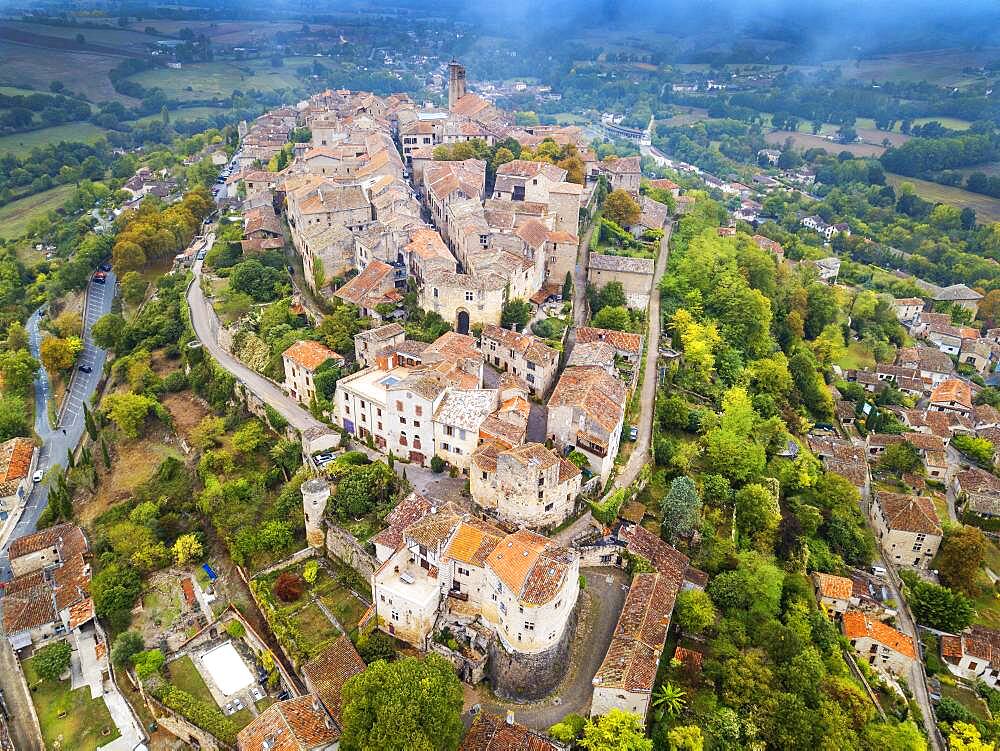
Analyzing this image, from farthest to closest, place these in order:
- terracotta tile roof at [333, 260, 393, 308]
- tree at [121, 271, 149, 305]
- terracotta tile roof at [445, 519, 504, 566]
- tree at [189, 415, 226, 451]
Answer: tree at [121, 271, 149, 305], terracotta tile roof at [333, 260, 393, 308], tree at [189, 415, 226, 451], terracotta tile roof at [445, 519, 504, 566]

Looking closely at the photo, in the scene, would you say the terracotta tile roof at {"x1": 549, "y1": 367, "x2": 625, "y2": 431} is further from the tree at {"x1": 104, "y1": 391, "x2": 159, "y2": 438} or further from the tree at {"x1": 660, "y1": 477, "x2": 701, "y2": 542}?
the tree at {"x1": 104, "y1": 391, "x2": 159, "y2": 438}

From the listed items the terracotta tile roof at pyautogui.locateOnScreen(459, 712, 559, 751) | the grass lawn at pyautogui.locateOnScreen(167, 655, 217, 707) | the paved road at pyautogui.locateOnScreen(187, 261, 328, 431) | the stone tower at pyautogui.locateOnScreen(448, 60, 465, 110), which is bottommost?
the grass lawn at pyautogui.locateOnScreen(167, 655, 217, 707)

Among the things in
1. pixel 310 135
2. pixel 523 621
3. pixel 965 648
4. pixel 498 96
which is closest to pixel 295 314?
pixel 523 621

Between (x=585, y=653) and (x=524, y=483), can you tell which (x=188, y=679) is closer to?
(x=524, y=483)

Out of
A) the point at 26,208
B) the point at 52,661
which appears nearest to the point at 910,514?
the point at 52,661

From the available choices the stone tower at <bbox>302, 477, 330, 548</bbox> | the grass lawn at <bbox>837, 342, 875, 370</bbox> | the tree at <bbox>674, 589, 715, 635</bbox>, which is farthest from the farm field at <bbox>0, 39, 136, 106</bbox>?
the tree at <bbox>674, 589, 715, 635</bbox>

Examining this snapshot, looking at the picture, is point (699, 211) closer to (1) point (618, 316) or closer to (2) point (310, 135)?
(1) point (618, 316)

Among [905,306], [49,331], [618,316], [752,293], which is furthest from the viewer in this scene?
[905,306]
